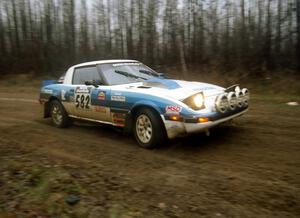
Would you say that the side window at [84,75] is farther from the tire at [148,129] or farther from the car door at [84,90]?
the tire at [148,129]

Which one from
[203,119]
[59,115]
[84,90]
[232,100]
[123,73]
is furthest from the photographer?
[59,115]

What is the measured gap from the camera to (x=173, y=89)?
688 cm

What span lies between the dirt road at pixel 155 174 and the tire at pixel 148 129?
0.49ft

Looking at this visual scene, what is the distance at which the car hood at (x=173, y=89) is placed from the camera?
21.9ft

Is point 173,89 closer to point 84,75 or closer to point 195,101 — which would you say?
point 195,101

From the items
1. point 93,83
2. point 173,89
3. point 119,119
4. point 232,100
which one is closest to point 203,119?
point 232,100

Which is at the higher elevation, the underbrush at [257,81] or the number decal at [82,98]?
the number decal at [82,98]

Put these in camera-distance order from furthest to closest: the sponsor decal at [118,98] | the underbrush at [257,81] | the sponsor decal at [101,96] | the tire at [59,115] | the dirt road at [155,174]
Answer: the underbrush at [257,81], the tire at [59,115], the sponsor decal at [101,96], the sponsor decal at [118,98], the dirt road at [155,174]

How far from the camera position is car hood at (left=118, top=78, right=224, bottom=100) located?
6.67m

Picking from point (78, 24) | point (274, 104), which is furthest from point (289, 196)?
point (78, 24)

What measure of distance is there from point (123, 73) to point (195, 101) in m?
2.12

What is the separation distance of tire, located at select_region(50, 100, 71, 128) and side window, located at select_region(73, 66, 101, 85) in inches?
32.7

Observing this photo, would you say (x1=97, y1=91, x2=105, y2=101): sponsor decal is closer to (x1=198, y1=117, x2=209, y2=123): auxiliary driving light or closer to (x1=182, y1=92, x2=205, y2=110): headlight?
(x1=182, y1=92, x2=205, y2=110): headlight

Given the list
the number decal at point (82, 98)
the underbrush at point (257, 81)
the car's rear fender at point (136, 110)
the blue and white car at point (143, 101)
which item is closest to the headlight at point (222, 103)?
the blue and white car at point (143, 101)
